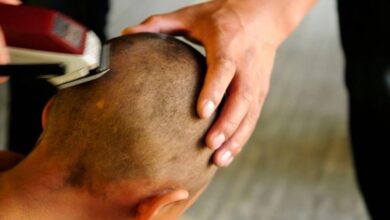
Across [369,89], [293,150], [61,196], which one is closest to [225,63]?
[61,196]

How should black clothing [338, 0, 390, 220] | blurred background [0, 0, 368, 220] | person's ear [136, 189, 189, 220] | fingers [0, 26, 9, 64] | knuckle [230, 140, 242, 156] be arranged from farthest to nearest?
blurred background [0, 0, 368, 220], black clothing [338, 0, 390, 220], knuckle [230, 140, 242, 156], person's ear [136, 189, 189, 220], fingers [0, 26, 9, 64]

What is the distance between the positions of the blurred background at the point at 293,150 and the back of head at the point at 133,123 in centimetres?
77

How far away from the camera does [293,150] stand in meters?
1.80

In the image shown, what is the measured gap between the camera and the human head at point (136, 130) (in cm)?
77

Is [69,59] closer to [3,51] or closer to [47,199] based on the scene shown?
[3,51]

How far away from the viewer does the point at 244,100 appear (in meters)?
0.89

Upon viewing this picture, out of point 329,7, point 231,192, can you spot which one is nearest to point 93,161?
point 231,192

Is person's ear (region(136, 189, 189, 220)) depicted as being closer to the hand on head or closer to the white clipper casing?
the hand on head

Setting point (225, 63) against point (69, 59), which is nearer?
point (69, 59)

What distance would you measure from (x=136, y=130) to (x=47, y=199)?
18 centimetres

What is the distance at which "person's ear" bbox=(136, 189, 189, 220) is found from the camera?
2.52 ft

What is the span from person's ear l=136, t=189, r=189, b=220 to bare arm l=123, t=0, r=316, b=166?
0.28 ft

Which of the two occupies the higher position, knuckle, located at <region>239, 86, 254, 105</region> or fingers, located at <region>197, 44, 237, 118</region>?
fingers, located at <region>197, 44, 237, 118</region>

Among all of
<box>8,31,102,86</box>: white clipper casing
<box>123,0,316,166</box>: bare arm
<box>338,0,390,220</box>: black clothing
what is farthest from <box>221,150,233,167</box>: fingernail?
<box>338,0,390,220</box>: black clothing
